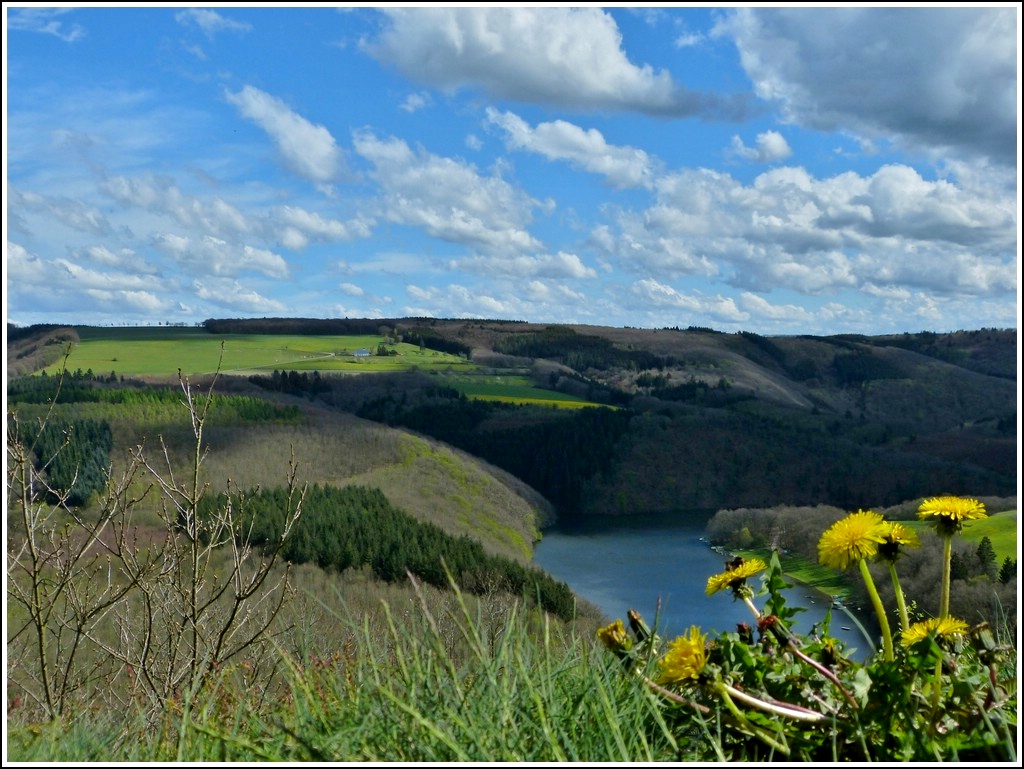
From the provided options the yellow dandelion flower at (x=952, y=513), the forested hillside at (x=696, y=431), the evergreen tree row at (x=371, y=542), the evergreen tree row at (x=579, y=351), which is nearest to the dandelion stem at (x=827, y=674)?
the yellow dandelion flower at (x=952, y=513)

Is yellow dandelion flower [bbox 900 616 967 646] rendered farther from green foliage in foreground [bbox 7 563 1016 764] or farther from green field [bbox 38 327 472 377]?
green field [bbox 38 327 472 377]

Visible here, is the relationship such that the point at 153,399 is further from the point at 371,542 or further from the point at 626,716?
the point at 626,716

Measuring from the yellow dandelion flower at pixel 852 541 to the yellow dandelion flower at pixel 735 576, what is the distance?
0.58ft

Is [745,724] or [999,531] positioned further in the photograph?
[999,531]

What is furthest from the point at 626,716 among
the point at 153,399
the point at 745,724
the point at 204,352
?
the point at 153,399

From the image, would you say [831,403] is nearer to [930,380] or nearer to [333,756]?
[930,380]

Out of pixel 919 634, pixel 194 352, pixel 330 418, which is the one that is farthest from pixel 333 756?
pixel 330 418

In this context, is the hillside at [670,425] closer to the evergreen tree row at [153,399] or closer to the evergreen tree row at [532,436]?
the evergreen tree row at [532,436]

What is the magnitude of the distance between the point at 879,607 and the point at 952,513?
0.27 m

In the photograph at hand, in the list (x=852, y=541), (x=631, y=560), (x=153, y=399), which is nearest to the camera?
(x=852, y=541)

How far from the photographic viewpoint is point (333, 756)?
83.0 inches

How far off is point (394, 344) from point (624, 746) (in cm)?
9811

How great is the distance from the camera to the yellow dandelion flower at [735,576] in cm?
226

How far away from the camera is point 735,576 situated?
2260 millimetres
